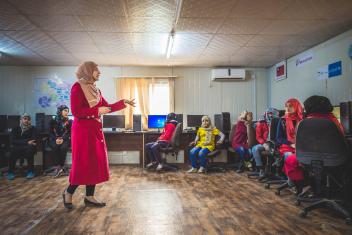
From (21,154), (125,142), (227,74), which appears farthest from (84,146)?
(227,74)

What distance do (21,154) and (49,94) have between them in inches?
91.6

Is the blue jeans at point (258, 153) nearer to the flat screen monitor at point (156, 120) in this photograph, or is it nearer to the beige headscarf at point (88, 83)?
the flat screen monitor at point (156, 120)

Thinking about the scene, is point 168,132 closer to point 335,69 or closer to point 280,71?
point 280,71

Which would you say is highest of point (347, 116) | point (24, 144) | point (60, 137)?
point (347, 116)

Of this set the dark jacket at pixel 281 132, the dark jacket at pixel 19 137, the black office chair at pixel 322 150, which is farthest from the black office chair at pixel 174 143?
the black office chair at pixel 322 150

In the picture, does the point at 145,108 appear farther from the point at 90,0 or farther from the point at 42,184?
the point at 90,0

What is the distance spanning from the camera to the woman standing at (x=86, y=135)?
10.0ft

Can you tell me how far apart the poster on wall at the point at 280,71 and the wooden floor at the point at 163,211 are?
10.7ft

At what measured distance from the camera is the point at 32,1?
11.9ft

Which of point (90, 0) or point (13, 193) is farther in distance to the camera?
point (13, 193)

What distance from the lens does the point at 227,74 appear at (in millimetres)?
7734

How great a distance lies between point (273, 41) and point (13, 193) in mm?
4905

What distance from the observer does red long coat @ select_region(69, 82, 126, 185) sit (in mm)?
3055

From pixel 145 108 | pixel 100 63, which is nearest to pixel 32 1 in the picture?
pixel 100 63
